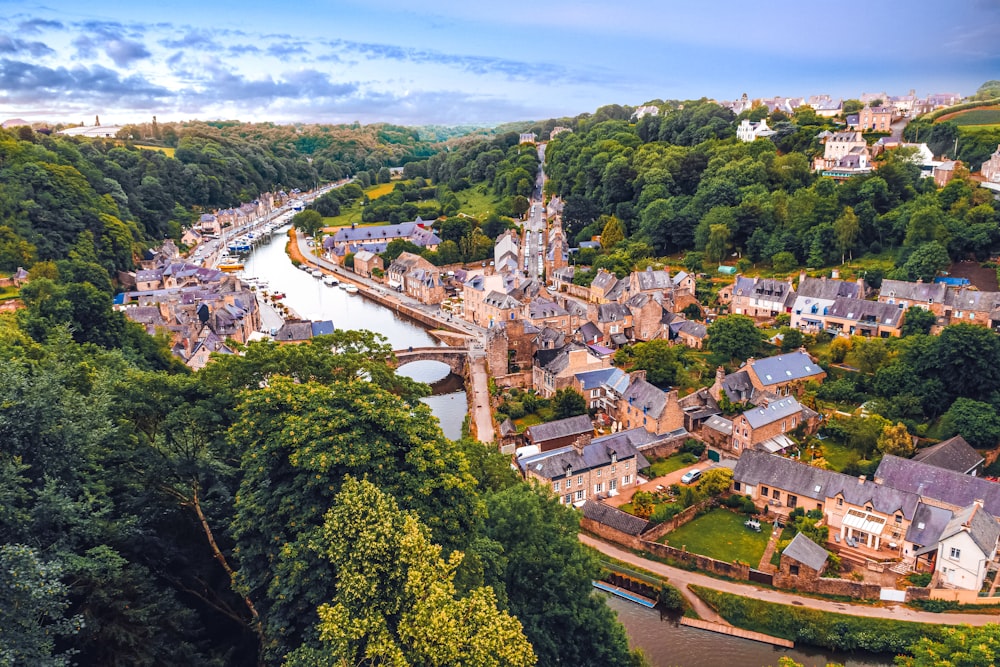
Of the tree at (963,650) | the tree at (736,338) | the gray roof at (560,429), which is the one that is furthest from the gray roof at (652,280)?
the tree at (963,650)

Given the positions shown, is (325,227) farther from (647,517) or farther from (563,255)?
(647,517)

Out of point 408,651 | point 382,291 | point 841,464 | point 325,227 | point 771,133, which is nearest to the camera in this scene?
point 408,651

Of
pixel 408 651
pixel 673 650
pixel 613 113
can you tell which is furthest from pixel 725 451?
pixel 613 113

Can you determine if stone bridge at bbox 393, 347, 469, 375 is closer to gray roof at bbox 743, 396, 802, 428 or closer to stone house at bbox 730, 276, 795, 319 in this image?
gray roof at bbox 743, 396, 802, 428

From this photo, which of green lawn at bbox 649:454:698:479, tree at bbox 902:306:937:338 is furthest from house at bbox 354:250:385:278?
tree at bbox 902:306:937:338

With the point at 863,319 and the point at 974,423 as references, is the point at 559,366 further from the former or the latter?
the point at 974,423

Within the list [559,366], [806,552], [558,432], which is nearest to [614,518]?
[558,432]

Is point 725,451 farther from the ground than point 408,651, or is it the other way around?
point 408,651
